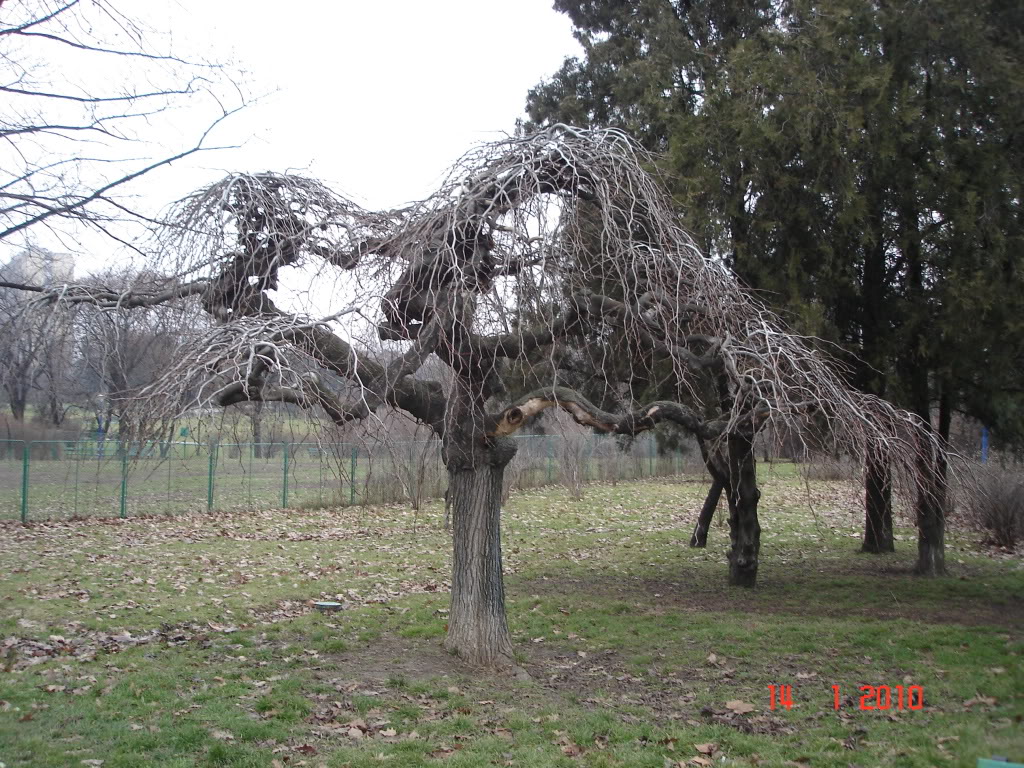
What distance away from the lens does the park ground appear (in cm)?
529

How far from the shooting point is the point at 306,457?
69.4ft

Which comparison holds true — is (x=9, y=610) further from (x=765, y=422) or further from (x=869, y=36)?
(x=869, y=36)

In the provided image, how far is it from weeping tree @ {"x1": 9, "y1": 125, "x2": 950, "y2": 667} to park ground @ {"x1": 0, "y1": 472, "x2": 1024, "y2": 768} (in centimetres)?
118

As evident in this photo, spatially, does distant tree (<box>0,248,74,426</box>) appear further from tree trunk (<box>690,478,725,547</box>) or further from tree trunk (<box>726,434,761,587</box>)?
tree trunk (<box>690,478,725,547</box>)

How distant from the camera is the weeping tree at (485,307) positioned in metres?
6.29

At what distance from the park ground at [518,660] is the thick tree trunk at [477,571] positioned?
1.24 ft

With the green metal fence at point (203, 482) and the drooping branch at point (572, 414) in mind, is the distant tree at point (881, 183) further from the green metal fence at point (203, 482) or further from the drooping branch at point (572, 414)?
the green metal fence at point (203, 482)

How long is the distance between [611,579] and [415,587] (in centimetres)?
269

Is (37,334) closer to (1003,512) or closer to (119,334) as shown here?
(119,334)

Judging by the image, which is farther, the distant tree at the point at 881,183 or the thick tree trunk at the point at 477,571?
the distant tree at the point at 881,183

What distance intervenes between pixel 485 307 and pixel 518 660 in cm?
310

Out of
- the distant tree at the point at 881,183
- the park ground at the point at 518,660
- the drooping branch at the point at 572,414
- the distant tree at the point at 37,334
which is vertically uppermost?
the distant tree at the point at 881,183

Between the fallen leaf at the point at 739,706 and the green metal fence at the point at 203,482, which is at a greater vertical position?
the green metal fence at the point at 203,482

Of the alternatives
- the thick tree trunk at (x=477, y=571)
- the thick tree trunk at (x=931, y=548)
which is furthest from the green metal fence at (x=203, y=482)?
the thick tree trunk at (x=477, y=571)
